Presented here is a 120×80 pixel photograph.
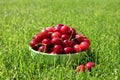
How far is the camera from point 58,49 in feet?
13.5

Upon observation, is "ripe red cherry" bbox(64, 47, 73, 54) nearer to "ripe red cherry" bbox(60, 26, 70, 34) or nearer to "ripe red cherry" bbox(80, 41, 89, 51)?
"ripe red cherry" bbox(80, 41, 89, 51)

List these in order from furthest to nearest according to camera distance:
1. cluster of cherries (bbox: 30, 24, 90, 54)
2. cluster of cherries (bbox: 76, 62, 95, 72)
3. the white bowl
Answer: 1. cluster of cherries (bbox: 30, 24, 90, 54)
2. the white bowl
3. cluster of cherries (bbox: 76, 62, 95, 72)

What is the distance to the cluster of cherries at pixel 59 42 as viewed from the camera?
13.7 ft

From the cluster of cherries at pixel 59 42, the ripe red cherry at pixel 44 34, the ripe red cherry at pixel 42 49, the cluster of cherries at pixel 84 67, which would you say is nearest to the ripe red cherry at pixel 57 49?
the cluster of cherries at pixel 59 42

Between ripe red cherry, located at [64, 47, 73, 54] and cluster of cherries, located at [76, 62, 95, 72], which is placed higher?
ripe red cherry, located at [64, 47, 73, 54]

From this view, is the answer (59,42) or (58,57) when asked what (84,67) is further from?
(59,42)

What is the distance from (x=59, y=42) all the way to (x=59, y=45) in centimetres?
6

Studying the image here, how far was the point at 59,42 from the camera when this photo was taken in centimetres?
422

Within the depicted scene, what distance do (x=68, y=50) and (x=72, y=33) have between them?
1.13ft

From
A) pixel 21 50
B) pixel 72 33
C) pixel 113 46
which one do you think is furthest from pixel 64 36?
pixel 113 46

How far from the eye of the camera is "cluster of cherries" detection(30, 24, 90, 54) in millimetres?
4172

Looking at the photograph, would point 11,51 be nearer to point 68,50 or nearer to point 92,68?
point 68,50

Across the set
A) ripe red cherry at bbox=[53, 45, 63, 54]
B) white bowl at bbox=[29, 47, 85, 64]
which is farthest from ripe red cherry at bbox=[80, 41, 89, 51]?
ripe red cherry at bbox=[53, 45, 63, 54]

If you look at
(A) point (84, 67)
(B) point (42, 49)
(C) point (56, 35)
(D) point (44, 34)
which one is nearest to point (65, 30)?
(C) point (56, 35)
